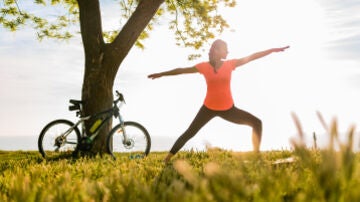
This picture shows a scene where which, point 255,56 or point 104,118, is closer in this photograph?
point 255,56

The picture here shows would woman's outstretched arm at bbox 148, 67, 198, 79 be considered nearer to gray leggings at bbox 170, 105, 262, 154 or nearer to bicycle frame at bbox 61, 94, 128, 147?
gray leggings at bbox 170, 105, 262, 154

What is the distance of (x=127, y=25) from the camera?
37.1ft

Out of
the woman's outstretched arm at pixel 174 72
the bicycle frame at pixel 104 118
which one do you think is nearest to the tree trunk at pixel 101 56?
the bicycle frame at pixel 104 118

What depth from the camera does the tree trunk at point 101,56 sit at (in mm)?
11039

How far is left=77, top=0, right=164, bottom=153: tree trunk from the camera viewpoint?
11039 millimetres

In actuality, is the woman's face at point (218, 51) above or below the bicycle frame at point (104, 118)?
above

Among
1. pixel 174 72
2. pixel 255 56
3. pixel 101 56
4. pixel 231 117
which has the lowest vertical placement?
pixel 231 117

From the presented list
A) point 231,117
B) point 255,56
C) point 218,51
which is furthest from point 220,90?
point 255,56

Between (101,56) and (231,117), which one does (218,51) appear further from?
(101,56)

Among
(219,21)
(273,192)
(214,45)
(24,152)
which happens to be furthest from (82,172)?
(24,152)

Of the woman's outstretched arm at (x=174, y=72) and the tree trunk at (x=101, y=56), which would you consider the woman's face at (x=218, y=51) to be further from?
the tree trunk at (x=101, y=56)

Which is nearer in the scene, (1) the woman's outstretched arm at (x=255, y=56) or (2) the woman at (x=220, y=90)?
(2) the woman at (x=220, y=90)

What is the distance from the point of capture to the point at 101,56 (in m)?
11.2

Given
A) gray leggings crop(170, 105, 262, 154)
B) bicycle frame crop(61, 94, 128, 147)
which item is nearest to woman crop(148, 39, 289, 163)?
gray leggings crop(170, 105, 262, 154)
